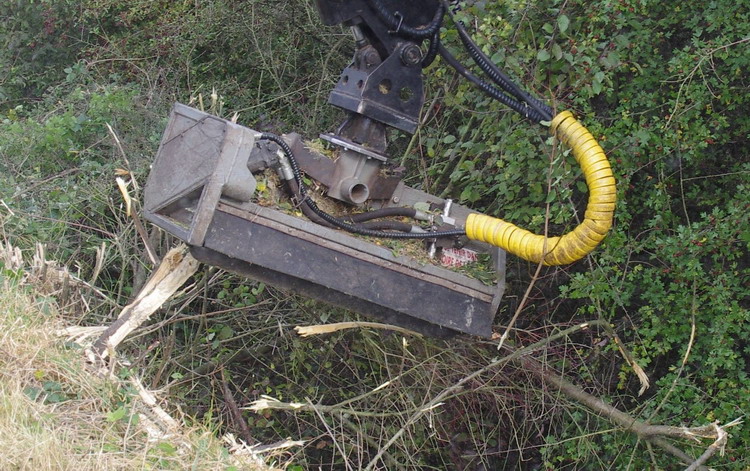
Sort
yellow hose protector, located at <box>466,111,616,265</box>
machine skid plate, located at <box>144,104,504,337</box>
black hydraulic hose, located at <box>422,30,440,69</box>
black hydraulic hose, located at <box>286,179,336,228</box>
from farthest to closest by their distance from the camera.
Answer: black hydraulic hose, located at <box>422,30,440,69</box>
black hydraulic hose, located at <box>286,179,336,228</box>
yellow hose protector, located at <box>466,111,616,265</box>
machine skid plate, located at <box>144,104,504,337</box>

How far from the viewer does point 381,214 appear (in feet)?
13.4

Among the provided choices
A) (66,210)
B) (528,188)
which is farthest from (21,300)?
(528,188)

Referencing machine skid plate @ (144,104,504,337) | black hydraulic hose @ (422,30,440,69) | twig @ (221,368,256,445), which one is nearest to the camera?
machine skid plate @ (144,104,504,337)

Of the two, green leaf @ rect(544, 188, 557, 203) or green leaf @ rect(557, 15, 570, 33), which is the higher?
green leaf @ rect(557, 15, 570, 33)

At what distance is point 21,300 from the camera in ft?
12.3

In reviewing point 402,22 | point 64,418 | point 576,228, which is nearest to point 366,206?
point 402,22

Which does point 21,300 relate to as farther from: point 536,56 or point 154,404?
point 536,56

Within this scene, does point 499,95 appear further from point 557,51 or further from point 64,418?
point 64,418

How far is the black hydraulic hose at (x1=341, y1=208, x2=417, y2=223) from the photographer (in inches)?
160

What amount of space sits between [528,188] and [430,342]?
3.40 feet

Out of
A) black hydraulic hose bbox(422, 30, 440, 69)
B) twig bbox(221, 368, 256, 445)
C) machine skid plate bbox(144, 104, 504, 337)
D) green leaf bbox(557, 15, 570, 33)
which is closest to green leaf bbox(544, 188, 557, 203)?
machine skid plate bbox(144, 104, 504, 337)

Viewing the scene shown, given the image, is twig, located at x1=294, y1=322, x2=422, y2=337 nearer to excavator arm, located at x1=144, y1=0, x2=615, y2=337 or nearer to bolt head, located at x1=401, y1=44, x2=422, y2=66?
excavator arm, located at x1=144, y1=0, x2=615, y2=337

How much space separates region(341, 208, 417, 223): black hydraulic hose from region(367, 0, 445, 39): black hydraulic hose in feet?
2.77

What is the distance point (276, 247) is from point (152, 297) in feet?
2.55
